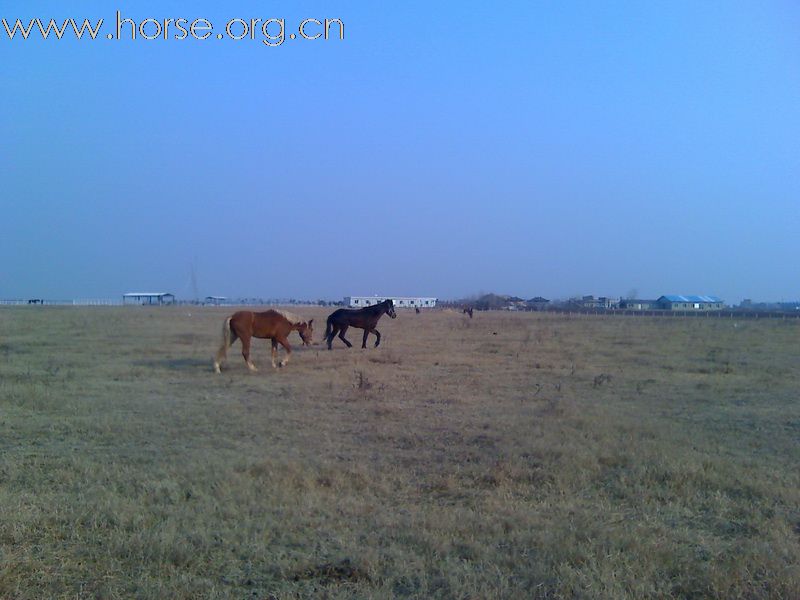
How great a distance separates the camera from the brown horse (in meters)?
17.6

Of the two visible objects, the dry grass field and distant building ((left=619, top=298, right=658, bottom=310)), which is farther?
distant building ((left=619, top=298, right=658, bottom=310))

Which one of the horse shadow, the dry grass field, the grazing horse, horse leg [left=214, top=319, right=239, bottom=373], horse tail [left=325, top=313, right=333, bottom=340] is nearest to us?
the dry grass field

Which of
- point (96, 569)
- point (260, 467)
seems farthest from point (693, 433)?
point (96, 569)

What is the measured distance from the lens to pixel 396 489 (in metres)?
7.42

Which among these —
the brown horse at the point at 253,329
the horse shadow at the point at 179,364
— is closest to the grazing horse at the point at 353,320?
the brown horse at the point at 253,329

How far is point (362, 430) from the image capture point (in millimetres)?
10453

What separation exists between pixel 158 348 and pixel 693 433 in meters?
18.7

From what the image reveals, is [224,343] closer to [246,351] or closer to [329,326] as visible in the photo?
[246,351]

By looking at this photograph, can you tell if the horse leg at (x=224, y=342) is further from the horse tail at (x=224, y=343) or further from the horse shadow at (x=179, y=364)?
the horse shadow at (x=179, y=364)

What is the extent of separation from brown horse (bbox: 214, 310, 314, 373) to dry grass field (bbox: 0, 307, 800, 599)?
87.2 inches

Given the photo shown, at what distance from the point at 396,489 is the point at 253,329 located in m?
11.4

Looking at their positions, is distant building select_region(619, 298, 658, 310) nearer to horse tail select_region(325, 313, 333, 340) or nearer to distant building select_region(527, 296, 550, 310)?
distant building select_region(527, 296, 550, 310)

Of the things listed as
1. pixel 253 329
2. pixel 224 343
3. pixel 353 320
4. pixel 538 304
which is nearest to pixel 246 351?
pixel 224 343

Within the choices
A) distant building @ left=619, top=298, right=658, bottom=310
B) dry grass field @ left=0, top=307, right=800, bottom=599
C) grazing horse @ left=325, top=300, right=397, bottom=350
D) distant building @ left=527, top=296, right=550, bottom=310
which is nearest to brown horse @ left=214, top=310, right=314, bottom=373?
dry grass field @ left=0, top=307, right=800, bottom=599
